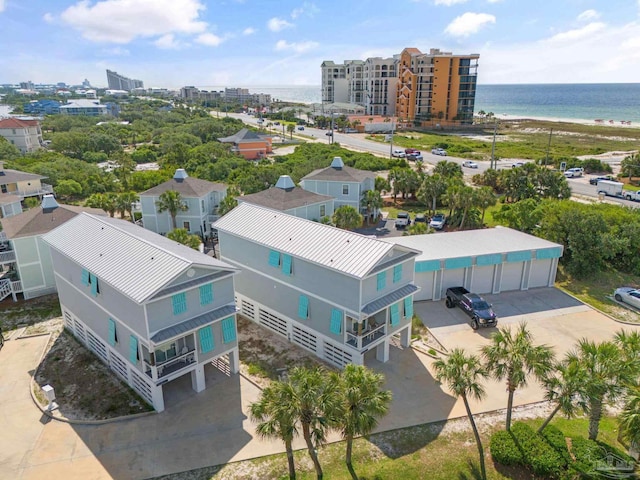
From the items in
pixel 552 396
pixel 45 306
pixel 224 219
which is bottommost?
pixel 45 306

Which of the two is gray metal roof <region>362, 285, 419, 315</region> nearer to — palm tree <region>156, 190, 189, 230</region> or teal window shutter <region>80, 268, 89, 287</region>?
teal window shutter <region>80, 268, 89, 287</region>

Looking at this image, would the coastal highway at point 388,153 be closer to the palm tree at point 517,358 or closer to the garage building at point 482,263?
the garage building at point 482,263

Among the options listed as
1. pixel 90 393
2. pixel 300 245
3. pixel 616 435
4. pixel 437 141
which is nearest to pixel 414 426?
pixel 616 435

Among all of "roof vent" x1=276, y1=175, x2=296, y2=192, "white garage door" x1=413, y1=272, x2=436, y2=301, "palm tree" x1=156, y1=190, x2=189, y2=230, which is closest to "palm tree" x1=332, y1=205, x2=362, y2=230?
"roof vent" x1=276, y1=175, x2=296, y2=192

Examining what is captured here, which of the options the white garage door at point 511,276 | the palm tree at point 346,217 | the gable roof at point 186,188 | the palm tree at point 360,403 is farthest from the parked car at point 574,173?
the palm tree at point 360,403

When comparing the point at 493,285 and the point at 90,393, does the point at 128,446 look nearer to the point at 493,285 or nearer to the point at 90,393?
the point at 90,393

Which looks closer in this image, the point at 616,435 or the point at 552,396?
the point at 552,396

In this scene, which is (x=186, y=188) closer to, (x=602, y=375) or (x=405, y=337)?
(x=405, y=337)
